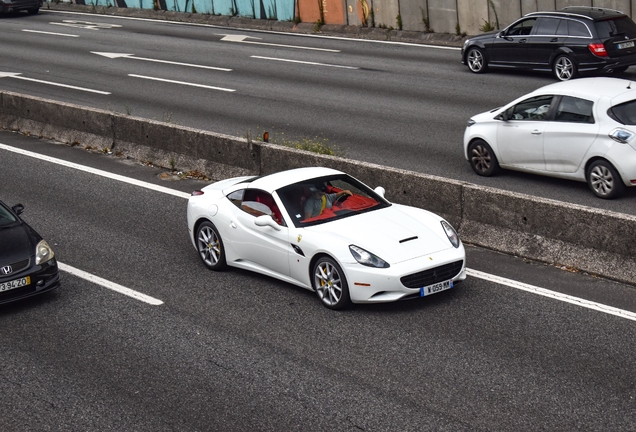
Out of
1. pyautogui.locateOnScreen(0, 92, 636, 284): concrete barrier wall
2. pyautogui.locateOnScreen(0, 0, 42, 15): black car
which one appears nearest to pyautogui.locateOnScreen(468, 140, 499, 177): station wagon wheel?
pyautogui.locateOnScreen(0, 92, 636, 284): concrete barrier wall

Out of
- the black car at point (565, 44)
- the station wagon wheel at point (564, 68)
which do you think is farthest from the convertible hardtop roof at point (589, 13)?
the station wagon wheel at point (564, 68)

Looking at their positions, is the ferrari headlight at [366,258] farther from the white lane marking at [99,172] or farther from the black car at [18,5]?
the black car at [18,5]

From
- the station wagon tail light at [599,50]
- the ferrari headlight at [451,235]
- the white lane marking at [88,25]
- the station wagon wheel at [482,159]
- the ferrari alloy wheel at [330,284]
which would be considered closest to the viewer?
the ferrari alloy wheel at [330,284]

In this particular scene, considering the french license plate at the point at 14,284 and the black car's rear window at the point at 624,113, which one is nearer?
the french license plate at the point at 14,284

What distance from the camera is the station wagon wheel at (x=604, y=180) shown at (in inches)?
519

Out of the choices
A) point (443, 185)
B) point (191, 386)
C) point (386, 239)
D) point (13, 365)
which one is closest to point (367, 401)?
point (191, 386)

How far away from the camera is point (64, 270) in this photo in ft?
37.0

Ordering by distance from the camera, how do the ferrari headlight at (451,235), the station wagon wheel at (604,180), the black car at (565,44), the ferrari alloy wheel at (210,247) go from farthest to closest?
the black car at (565,44), the station wagon wheel at (604,180), the ferrari alloy wheel at (210,247), the ferrari headlight at (451,235)

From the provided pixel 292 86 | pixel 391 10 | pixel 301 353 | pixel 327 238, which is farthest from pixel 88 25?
pixel 301 353

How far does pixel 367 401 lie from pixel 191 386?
61.7 inches

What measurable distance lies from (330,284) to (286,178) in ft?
Answer: 5.83

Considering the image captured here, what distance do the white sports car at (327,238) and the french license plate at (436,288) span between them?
0.04 feet

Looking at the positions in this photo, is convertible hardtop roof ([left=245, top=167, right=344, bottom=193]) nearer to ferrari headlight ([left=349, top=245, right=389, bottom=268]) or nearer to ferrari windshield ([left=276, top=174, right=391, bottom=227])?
ferrari windshield ([left=276, top=174, right=391, bottom=227])

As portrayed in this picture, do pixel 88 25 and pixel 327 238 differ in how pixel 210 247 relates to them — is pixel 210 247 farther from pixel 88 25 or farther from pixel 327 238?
pixel 88 25
